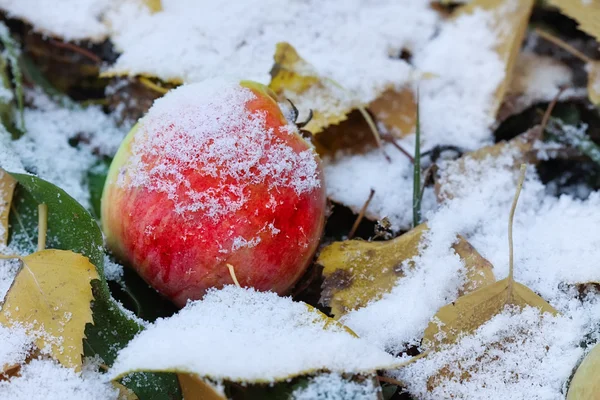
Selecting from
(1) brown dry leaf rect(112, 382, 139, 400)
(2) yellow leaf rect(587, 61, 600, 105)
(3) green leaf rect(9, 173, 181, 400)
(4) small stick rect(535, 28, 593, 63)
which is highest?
(4) small stick rect(535, 28, 593, 63)

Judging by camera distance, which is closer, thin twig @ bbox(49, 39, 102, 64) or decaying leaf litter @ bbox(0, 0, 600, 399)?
decaying leaf litter @ bbox(0, 0, 600, 399)

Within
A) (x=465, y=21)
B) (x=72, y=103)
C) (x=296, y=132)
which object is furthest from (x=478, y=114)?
(x=72, y=103)

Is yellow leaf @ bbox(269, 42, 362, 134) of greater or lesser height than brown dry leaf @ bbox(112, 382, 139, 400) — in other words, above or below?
above

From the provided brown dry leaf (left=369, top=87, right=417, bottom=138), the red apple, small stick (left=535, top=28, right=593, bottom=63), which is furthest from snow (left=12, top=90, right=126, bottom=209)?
small stick (left=535, top=28, right=593, bottom=63)

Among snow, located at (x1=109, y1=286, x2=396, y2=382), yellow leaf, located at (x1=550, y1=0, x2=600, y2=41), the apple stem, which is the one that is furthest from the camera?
yellow leaf, located at (x1=550, y1=0, x2=600, y2=41)

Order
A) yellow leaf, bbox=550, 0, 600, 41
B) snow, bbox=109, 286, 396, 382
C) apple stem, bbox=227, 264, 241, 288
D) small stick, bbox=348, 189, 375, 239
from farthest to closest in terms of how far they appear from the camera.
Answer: yellow leaf, bbox=550, 0, 600, 41 → small stick, bbox=348, 189, 375, 239 → apple stem, bbox=227, 264, 241, 288 → snow, bbox=109, 286, 396, 382

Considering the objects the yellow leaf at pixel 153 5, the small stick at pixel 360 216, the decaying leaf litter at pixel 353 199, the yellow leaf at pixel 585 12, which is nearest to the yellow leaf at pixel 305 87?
the decaying leaf litter at pixel 353 199

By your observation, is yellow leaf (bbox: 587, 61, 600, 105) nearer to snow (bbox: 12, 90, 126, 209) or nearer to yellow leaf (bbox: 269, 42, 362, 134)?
yellow leaf (bbox: 269, 42, 362, 134)

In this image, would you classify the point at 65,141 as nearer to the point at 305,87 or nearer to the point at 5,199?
the point at 5,199

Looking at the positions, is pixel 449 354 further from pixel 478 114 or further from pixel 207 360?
pixel 478 114

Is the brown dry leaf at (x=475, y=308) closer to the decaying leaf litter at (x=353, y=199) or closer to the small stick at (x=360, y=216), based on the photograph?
the decaying leaf litter at (x=353, y=199)
